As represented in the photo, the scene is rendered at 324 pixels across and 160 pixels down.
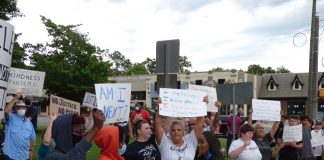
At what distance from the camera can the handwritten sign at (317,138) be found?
39.6 ft

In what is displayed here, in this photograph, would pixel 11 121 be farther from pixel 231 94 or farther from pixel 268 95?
pixel 268 95

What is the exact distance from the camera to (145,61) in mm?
106438

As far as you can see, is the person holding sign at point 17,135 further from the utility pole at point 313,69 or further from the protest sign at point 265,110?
the utility pole at point 313,69

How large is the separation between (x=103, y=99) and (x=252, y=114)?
394 centimetres

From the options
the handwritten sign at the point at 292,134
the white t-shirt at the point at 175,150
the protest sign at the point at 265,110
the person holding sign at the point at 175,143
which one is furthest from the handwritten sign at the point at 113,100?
the handwritten sign at the point at 292,134

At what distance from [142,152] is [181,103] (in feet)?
3.42

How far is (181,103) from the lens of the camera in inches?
264

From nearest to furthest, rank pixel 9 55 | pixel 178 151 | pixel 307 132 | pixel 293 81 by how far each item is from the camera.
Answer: pixel 9 55
pixel 178 151
pixel 307 132
pixel 293 81

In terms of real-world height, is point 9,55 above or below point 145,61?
below

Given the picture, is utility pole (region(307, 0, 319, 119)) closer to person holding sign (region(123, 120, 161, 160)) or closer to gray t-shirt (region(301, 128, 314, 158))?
gray t-shirt (region(301, 128, 314, 158))

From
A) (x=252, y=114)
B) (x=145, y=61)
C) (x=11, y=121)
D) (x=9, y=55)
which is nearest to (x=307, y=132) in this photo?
(x=252, y=114)

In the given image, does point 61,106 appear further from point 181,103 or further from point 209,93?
point 209,93

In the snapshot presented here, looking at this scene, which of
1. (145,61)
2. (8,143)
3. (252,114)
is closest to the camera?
(8,143)

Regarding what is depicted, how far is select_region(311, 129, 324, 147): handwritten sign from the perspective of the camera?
1206cm
